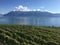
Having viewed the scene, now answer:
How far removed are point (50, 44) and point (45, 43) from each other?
590mm

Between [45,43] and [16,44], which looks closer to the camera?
[16,44]

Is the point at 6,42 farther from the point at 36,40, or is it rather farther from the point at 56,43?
the point at 56,43

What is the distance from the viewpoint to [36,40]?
19.0 metres

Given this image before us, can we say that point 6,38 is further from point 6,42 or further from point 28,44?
point 28,44

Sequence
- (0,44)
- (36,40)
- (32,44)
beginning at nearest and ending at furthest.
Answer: (0,44)
(32,44)
(36,40)

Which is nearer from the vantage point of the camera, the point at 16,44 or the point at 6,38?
the point at 16,44

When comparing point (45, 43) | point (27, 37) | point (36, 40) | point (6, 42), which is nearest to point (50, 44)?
point (45, 43)

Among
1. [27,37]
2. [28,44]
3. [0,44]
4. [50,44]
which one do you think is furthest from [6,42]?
[50,44]

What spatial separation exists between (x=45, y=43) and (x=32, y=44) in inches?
68.4

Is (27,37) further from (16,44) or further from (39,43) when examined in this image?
(16,44)

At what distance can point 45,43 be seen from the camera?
18.0m

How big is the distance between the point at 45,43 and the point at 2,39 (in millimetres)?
5052

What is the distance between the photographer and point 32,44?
1722 cm

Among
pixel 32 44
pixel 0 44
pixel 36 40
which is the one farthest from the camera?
pixel 36 40
